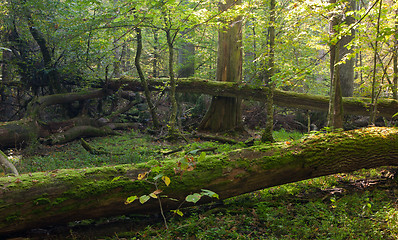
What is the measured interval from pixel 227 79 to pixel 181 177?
26.4ft

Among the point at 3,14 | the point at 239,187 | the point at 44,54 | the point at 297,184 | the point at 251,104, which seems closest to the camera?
the point at 239,187

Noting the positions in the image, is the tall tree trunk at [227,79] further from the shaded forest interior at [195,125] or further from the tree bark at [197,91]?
the tree bark at [197,91]

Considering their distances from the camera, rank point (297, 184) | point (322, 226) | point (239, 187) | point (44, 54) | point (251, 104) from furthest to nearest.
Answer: point (251, 104) → point (44, 54) → point (297, 184) → point (239, 187) → point (322, 226)

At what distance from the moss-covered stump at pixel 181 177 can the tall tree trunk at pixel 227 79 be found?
249 inches

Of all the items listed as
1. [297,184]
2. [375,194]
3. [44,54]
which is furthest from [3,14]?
[375,194]

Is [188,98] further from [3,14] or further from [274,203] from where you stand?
[274,203]

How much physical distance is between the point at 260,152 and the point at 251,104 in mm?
10947

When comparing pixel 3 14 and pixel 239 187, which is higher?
pixel 3 14

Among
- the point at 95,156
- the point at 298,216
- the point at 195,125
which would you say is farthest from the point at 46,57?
the point at 298,216

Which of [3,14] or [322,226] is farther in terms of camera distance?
[3,14]

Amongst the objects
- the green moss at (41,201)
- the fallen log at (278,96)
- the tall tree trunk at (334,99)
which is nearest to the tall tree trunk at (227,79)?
the fallen log at (278,96)

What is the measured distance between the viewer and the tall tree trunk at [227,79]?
11117 millimetres

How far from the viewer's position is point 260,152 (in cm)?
471

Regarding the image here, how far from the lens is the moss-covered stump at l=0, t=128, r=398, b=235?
11.4ft
